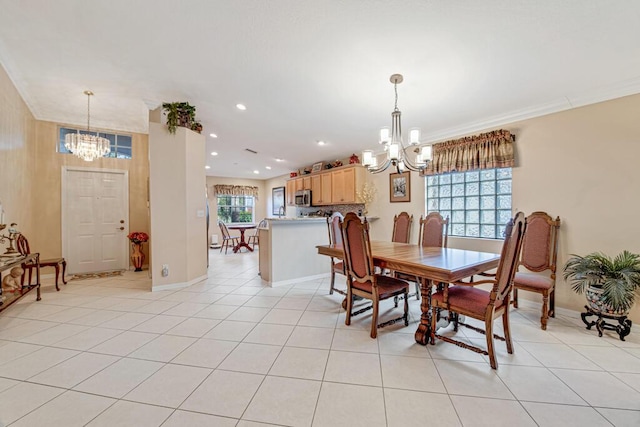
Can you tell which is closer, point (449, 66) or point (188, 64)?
point (449, 66)

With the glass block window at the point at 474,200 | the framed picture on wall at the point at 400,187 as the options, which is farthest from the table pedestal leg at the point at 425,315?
the framed picture on wall at the point at 400,187

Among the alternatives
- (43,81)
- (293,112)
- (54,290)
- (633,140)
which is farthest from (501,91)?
(54,290)

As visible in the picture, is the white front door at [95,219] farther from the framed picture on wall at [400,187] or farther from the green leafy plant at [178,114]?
the framed picture on wall at [400,187]

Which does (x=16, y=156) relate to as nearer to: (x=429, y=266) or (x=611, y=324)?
(x=429, y=266)

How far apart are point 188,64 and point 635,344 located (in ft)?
16.6

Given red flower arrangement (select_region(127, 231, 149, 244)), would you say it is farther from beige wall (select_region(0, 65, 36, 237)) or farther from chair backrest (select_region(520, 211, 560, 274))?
chair backrest (select_region(520, 211, 560, 274))

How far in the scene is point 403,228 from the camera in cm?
407

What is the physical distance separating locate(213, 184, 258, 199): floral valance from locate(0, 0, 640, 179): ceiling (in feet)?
16.2

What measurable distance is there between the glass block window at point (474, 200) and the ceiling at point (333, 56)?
2.33 ft

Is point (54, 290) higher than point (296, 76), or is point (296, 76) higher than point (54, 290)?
point (296, 76)

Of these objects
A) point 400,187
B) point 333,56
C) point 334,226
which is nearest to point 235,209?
point 400,187

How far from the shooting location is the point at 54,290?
3.80 m

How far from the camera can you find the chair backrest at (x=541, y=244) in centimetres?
291

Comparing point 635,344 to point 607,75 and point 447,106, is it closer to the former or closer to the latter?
point 607,75
